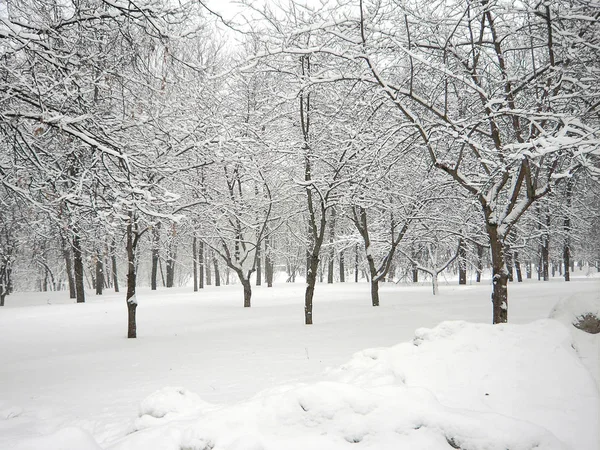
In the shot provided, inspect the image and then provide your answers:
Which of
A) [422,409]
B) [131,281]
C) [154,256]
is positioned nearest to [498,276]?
[422,409]

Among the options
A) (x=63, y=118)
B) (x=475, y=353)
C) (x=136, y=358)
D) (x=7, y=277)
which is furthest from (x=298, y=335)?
(x=7, y=277)

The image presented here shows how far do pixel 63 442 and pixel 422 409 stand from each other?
2.06 meters

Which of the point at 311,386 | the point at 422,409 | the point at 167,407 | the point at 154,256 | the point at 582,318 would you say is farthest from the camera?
the point at 154,256

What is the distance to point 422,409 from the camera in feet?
7.44

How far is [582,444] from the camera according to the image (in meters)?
2.32

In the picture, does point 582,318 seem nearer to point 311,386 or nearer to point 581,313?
point 581,313

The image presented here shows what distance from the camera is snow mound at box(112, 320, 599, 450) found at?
206 centimetres

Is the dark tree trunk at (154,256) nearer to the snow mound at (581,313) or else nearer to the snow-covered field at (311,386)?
the snow-covered field at (311,386)

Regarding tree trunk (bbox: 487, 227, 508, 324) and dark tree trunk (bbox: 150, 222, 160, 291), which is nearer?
tree trunk (bbox: 487, 227, 508, 324)

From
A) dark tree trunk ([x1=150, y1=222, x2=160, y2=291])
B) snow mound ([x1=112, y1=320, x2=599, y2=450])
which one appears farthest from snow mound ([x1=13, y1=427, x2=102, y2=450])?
dark tree trunk ([x1=150, y1=222, x2=160, y2=291])

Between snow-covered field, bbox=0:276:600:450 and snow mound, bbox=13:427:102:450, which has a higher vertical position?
snow mound, bbox=13:427:102:450

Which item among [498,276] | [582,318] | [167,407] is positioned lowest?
[167,407]

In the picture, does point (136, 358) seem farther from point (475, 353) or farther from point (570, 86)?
point (570, 86)

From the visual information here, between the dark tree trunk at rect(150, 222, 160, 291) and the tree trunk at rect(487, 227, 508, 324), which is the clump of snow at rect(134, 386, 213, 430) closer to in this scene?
the tree trunk at rect(487, 227, 508, 324)
